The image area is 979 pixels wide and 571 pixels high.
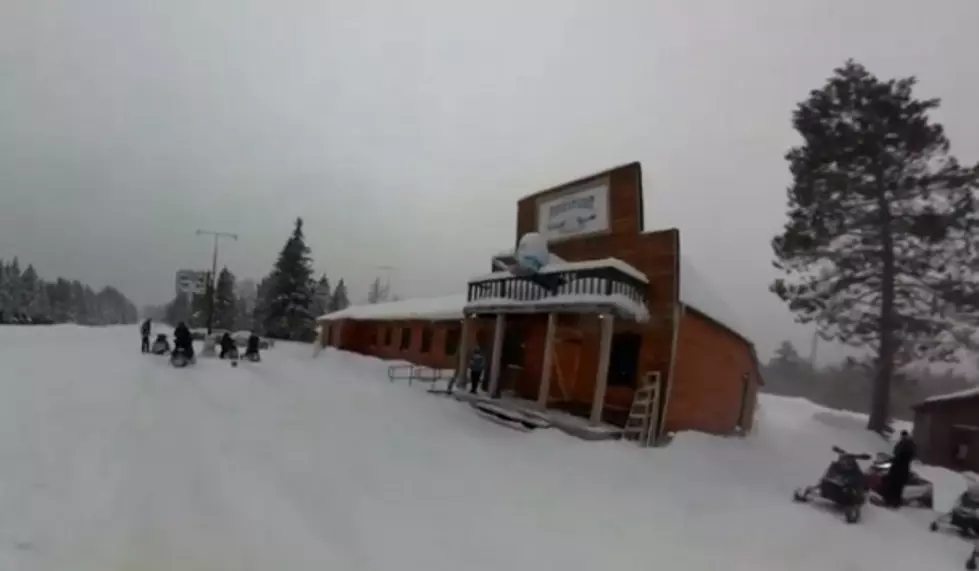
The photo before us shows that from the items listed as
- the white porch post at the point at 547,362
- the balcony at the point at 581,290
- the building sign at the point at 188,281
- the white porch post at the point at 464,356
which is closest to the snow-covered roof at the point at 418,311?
the white porch post at the point at 464,356

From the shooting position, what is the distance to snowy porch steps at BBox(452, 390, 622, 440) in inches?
465

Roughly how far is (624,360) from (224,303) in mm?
51570

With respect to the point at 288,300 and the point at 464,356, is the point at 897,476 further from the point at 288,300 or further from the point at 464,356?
the point at 288,300

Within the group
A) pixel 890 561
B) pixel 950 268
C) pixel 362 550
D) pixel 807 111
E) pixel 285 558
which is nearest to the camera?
pixel 285 558

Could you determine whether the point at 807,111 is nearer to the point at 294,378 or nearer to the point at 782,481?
the point at 782,481

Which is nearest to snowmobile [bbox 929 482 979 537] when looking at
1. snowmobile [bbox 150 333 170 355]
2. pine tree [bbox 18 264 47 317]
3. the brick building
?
the brick building

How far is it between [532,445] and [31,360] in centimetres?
1517

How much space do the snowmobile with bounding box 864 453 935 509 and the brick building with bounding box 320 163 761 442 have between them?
170 inches

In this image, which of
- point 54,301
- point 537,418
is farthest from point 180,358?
point 54,301

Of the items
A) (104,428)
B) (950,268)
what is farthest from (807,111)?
(104,428)

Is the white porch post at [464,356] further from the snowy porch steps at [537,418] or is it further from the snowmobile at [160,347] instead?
the snowmobile at [160,347]

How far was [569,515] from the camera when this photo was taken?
7242mm

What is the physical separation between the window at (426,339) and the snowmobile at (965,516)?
2015 cm

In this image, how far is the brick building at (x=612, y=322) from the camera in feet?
43.4
